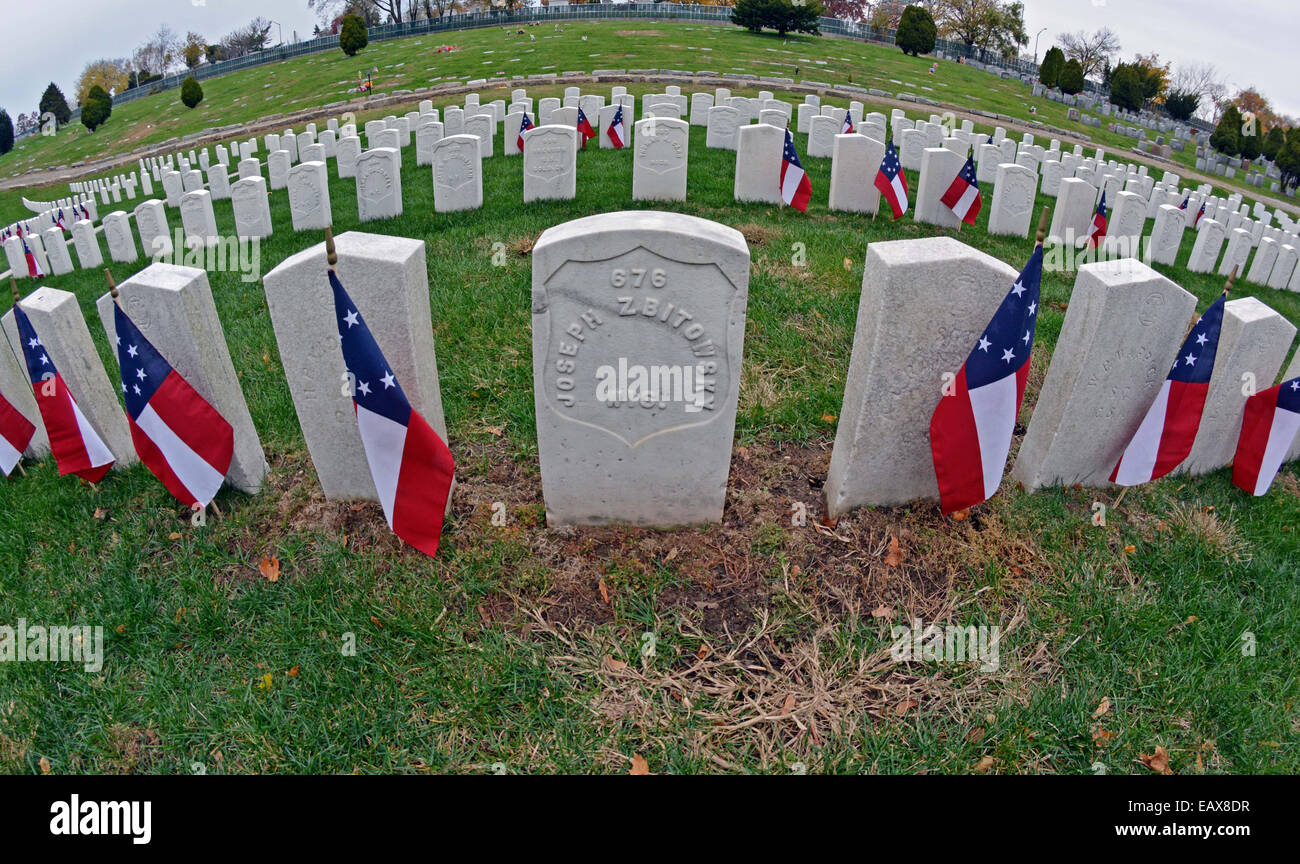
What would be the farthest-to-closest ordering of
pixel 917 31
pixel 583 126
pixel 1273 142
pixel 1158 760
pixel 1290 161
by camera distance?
pixel 917 31
pixel 1273 142
pixel 1290 161
pixel 583 126
pixel 1158 760

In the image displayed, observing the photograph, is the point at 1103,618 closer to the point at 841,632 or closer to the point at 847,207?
the point at 841,632

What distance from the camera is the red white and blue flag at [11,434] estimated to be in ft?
16.5

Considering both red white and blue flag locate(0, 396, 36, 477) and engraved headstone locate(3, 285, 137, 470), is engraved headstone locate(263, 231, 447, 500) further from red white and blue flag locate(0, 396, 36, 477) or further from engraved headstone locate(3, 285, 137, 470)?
red white and blue flag locate(0, 396, 36, 477)

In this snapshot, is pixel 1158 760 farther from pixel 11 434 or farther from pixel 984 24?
pixel 984 24

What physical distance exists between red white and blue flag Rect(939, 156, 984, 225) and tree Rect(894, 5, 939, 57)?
1537 inches

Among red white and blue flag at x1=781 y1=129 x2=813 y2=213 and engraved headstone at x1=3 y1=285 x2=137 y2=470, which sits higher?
red white and blue flag at x1=781 y1=129 x2=813 y2=213

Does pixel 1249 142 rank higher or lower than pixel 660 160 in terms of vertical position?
higher

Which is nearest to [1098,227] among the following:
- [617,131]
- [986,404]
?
[617,131]

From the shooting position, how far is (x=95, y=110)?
132 ft

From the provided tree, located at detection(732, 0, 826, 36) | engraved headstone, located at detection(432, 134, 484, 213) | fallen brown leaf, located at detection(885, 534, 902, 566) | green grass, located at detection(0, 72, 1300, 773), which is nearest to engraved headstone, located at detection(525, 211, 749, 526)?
green grass, located at detection(0, 72, 1300, 773)

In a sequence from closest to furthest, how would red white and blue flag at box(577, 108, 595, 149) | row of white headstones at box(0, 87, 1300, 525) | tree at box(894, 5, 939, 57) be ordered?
row of white headstones at box(0, 87, 1300, 525) < red white and blue flag at box(577, 108, 595, 149) < tree at box(894, 5, 939, 57)

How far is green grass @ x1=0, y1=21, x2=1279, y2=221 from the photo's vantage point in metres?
29.9

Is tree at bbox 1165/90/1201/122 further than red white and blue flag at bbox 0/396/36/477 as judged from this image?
Yes

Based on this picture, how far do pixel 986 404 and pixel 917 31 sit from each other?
152ft
